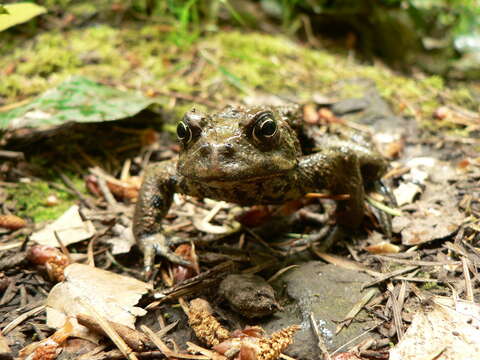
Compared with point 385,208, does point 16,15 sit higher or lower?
higher

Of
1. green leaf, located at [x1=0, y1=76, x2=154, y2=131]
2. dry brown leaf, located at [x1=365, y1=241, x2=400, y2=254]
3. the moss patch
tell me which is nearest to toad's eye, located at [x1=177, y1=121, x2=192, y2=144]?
green leaf, located at [x1=0, y1=76, x2=154, y2=131]

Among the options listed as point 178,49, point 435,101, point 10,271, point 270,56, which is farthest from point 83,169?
point 435,101

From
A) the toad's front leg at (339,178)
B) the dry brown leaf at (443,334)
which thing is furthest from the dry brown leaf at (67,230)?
the dry brown leaf at (443,334)

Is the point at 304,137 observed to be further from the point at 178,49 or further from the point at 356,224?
the point at 178,49

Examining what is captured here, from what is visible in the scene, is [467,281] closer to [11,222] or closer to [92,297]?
[92,297]

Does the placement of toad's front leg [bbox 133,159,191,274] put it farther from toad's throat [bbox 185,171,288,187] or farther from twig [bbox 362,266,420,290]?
twig [bbox 362,266,420,290]

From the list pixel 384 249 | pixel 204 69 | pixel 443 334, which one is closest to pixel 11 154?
pixel 204 69

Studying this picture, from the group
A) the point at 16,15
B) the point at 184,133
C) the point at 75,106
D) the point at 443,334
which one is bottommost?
the point at 443,334
